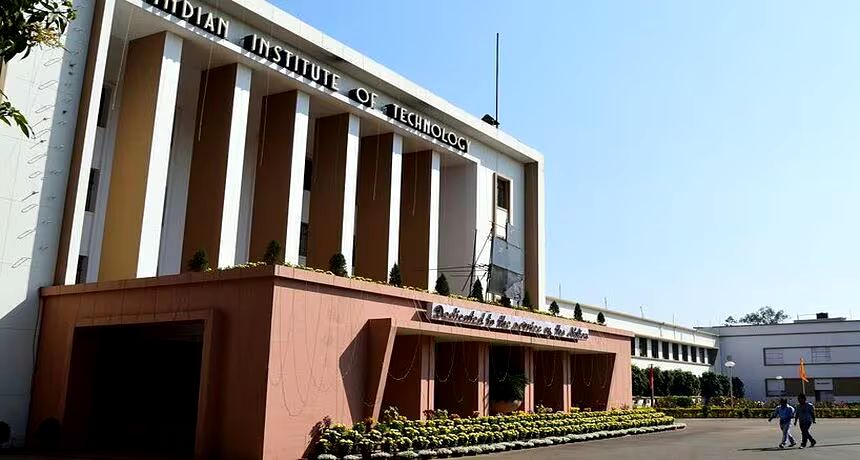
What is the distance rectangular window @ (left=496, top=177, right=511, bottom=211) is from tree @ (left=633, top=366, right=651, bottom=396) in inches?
819

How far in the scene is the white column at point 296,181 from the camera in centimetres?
2736

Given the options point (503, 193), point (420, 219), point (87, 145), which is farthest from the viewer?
point (503, 193)

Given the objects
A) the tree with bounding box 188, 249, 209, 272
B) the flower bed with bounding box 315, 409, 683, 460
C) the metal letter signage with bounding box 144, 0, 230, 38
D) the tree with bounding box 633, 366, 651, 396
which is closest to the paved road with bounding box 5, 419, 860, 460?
the flower bed with bounding box 315, 409, 683, 460

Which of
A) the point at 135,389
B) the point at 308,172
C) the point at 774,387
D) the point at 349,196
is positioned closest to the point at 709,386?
the point at 774,387

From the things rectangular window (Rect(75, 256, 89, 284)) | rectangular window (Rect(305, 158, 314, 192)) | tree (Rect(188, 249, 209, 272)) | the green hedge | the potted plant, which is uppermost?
rectangular window (Rect(305, 158, 314, 192))

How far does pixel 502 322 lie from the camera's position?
2480cm

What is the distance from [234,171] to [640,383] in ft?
126

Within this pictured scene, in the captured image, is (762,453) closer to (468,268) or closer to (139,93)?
(468,268)

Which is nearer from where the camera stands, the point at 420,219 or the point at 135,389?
the point at 135,389

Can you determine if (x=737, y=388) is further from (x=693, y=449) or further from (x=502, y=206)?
Result: (x=693, y=449)

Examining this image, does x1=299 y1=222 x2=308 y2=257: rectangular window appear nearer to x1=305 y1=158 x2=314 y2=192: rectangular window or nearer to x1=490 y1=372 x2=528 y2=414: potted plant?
x1=305 y1=158 x2=314 y2=192: rectangular window

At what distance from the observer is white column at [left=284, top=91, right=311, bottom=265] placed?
27.4m

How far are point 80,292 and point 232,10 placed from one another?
1128 centimetres

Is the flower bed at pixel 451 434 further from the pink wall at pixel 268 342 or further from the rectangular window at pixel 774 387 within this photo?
the rectangular window at pixel 774 387
